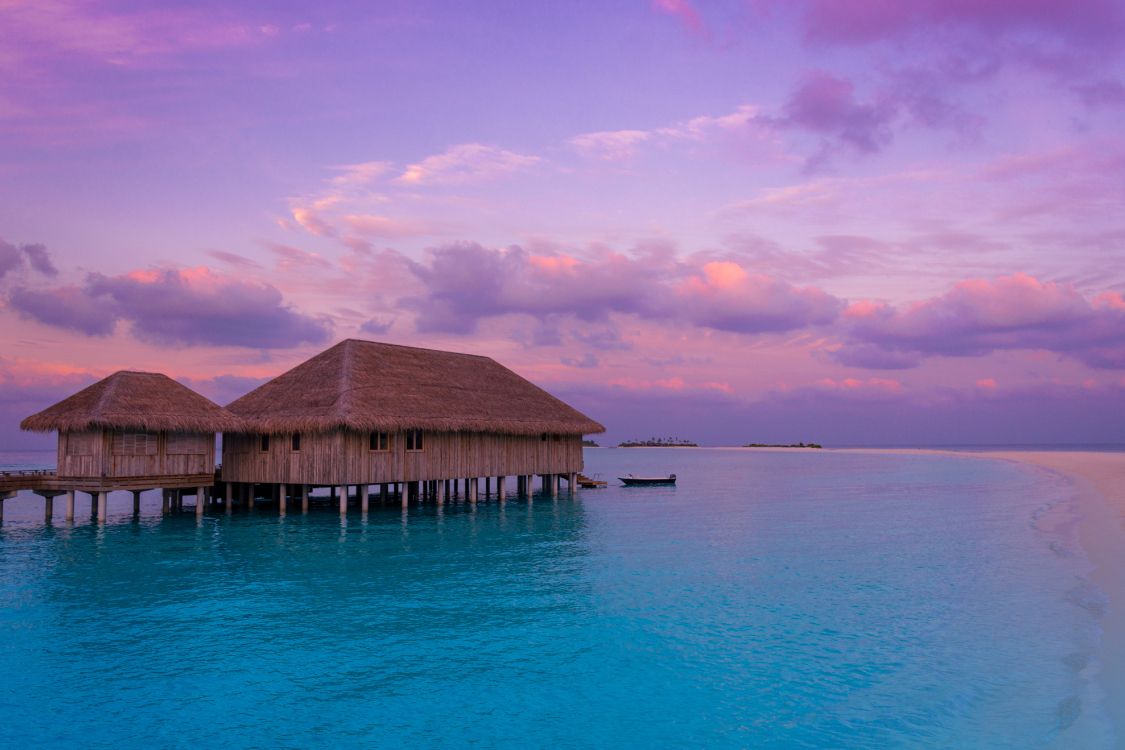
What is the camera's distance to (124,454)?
2423 centimetres

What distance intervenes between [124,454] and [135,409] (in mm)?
1415

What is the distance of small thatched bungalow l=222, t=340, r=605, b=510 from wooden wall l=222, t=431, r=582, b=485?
36mm

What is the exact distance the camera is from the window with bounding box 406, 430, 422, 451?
2861 centimetres

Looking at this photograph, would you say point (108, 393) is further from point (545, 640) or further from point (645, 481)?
point (645, 481)

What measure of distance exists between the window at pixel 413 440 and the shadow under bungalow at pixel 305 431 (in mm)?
64

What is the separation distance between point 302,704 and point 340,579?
7652 mm

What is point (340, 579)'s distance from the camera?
680 inches

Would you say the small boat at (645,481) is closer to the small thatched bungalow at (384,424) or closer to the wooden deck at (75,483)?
the small thatched bungalow at (384,424)

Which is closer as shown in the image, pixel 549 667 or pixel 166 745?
pixel 166 745

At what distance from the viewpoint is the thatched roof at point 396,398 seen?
26.7 meters

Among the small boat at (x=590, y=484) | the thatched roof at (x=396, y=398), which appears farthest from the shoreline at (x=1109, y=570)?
the small boat at (x=590, y=484)

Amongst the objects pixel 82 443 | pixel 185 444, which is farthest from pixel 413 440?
pixel 82 443

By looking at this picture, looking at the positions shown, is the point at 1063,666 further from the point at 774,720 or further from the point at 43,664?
the point at 43,664

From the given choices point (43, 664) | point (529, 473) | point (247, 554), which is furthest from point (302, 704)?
point (529, 473)
